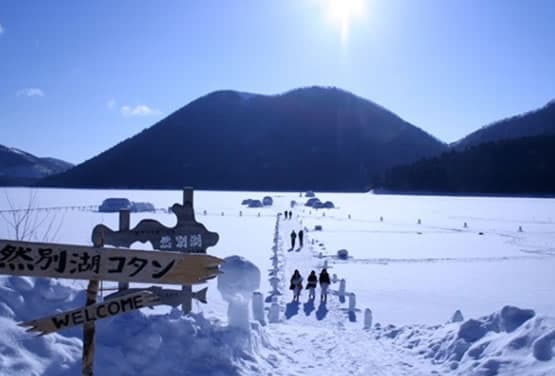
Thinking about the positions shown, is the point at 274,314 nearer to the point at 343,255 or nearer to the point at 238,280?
the point at 238,280

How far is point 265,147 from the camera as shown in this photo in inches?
5128

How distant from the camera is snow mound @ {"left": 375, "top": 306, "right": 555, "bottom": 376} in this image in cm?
494

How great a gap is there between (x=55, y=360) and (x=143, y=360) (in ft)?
2.67

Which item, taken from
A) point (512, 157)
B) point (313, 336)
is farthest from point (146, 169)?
point (313, 336)

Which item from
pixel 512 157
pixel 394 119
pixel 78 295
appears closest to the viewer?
pixel 78 295

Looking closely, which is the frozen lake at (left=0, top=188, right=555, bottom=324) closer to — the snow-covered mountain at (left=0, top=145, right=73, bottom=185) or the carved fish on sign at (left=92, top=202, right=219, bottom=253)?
the carved fish on sign at (left=92, top=202, right=219, bottom=253)

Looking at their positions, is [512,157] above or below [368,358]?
above

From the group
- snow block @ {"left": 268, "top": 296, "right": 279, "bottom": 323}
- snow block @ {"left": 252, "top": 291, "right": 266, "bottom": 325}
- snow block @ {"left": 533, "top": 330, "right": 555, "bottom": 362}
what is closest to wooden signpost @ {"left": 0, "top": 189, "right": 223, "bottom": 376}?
snow block @ {"left": 533, "top": 330, "right": 555, "bottom": 362}

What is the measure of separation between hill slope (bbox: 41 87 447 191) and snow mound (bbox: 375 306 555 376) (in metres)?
107

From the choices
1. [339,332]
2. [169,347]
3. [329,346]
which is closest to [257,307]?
[339,332]

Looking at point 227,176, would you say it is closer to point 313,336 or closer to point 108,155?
point 108,155

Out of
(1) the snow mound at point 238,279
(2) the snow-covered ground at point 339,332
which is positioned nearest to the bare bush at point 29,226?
(2) the snow-covered ground at point 339,332

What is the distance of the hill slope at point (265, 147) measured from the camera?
119938 millimetres

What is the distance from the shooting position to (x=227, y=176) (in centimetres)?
12144
